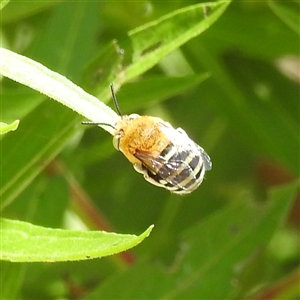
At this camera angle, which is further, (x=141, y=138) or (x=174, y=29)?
(x=141, y=138)

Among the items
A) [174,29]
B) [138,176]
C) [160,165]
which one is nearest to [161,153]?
[160,165]

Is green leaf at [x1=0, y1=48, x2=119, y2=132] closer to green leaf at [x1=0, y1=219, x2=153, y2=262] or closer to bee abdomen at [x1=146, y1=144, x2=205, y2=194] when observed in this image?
green leaf at [x1=0, y1=219, x2=153, y2=262]

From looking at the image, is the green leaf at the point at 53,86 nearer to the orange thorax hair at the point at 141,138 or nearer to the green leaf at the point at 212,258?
the orange thorax hair at the point at 141,138

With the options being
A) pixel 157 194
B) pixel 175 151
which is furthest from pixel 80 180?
pixel 175 151

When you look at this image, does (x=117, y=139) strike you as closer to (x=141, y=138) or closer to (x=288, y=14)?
(x=141, y=138)

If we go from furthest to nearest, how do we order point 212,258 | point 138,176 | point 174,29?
point 138,176 → point 212,258 → point 174,29

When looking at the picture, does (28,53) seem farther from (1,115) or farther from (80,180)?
(80,180)

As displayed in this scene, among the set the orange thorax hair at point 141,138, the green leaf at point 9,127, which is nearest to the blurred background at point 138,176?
the orange thorax hair at point 141,138

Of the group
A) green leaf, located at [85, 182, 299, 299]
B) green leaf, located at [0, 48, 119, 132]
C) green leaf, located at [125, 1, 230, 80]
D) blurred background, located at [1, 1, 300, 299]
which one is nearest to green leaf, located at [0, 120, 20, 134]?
green leaf, located at [0, 48, 119, 132]
